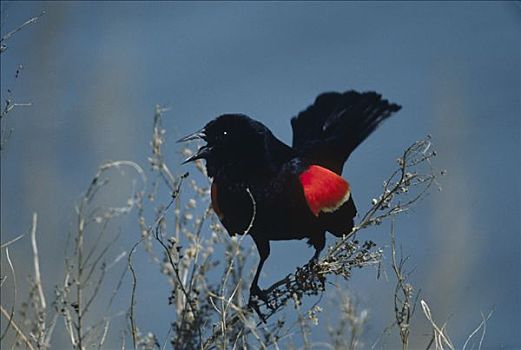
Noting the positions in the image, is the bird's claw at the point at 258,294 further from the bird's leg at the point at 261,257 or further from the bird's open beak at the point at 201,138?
the bird's open beak at the point at 201,138

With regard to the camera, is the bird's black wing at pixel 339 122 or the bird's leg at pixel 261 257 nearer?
the bird's leg at pixel 261 257

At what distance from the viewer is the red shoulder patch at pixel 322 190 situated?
1210mm

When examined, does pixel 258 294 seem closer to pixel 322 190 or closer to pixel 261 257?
pixel 261 257

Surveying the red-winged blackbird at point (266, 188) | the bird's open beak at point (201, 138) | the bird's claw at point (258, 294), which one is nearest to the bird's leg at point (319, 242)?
the red-winged blackbird at point (266, 188)

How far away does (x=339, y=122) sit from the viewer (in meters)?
1.39

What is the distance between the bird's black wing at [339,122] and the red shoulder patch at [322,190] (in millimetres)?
105

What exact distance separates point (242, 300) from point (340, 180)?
251 millimetres

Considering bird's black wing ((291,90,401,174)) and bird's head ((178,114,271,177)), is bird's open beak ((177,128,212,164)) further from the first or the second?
bird's black wing ((291,90,401,174))

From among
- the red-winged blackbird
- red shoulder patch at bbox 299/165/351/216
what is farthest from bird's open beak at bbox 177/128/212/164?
red shoulder patch at bbox 299/165/351/216

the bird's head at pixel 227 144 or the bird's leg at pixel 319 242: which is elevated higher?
the bird's head at pixel 227 144

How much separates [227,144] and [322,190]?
168 mm

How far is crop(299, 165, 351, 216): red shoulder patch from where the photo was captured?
1.21m

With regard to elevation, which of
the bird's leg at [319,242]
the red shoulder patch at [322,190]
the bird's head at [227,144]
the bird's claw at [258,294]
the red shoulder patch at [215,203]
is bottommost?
the bird's claw at [258,294]

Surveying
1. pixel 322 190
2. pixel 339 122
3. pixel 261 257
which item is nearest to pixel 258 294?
pixel 261 257
